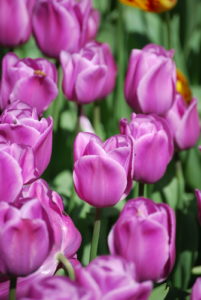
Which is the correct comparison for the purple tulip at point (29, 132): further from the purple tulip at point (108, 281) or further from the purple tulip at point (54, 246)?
the purple tulip at point (108, 281)

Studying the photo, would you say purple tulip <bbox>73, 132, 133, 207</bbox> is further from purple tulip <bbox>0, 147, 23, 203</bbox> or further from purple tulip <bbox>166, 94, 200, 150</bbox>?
purple tulip <bbox>166, 94, 200, 150</bbox>

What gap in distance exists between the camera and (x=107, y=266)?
2.10 ft

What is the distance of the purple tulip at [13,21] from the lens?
4.30 ft

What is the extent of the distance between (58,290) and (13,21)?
31.5 inches

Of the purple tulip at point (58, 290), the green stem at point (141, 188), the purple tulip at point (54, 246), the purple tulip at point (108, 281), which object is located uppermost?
the purple tulip at point (58, 290)

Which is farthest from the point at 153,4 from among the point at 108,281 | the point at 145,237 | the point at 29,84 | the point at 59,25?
the point at 108,281

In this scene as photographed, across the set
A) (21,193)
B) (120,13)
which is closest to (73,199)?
(21,193)

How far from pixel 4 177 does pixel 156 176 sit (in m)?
0.30

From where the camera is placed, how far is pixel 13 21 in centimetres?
131

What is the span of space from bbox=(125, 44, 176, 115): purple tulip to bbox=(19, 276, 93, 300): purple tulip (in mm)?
582

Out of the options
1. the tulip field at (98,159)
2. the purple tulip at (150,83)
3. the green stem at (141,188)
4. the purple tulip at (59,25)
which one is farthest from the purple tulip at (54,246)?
the purple tulip at (59,25)

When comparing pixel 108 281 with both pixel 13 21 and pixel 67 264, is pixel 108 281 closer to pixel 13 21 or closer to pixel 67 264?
pixel 67 264

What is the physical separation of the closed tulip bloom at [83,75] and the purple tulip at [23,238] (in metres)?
0.49

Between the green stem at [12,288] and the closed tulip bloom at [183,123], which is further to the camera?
the closed tulip bloom at [183,123]
